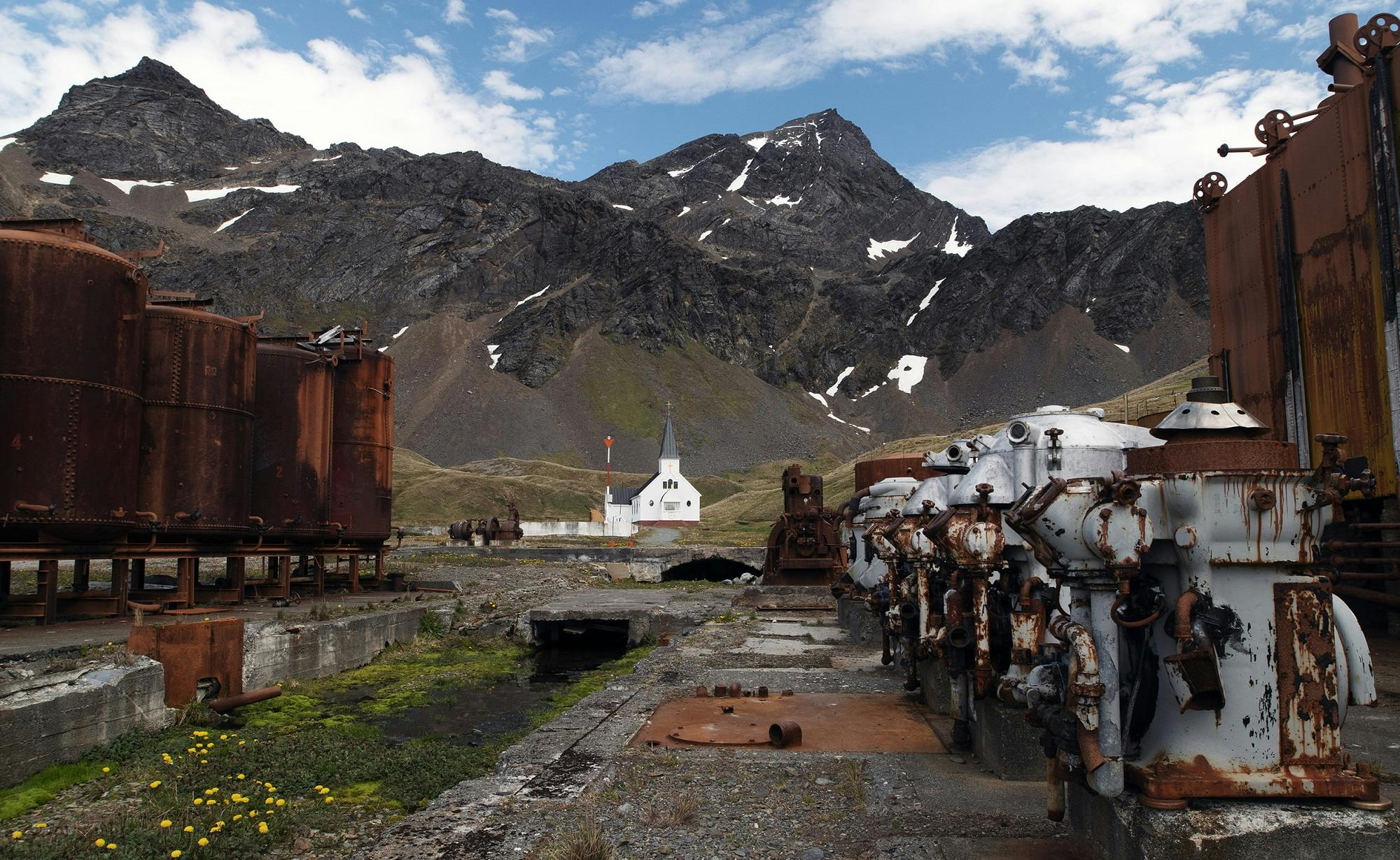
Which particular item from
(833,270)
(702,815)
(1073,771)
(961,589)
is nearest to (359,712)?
(702,815)

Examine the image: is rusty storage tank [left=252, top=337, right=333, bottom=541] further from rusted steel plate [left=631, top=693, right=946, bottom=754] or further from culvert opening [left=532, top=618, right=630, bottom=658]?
rusted steel plate [left=631, top=693, right=946, bottom=754]

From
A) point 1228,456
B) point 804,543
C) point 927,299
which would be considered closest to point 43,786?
point 1228,456

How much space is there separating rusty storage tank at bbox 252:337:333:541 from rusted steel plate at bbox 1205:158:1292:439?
671 inches

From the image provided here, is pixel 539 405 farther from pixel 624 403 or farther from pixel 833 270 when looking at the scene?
pixel 833 270

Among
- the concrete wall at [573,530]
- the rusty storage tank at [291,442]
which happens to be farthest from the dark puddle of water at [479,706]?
the concrete wall at [573,530]

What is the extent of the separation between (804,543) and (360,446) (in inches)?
386

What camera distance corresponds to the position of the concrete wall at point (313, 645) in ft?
40.5

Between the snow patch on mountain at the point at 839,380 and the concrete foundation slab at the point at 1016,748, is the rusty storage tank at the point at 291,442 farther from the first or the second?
the snow patch on mountain at the point at 839,380

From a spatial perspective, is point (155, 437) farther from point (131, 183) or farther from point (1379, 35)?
point (131, 183)

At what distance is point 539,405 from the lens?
117125mm

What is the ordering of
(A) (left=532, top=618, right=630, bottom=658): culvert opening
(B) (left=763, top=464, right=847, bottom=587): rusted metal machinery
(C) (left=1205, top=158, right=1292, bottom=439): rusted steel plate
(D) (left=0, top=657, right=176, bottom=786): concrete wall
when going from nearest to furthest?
1. (D) (left=0, top=657, right=176, bottom=786): concrete wall
2. (C) (left=1205, top=158, right=1292, bottom=439): rusted steel plate
3. (A) (left=532, top=618, right=630, bottom=658): culvert opening
4. (B) (left=763, top=464, right=847, bottom=587): rusted metal machinery

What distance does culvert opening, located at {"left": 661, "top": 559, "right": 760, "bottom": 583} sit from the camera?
125 ft

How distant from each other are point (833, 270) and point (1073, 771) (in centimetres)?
17434

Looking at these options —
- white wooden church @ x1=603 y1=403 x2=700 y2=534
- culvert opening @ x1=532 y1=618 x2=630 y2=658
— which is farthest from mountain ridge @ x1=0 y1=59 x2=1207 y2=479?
culvert opening @ x1=532 y1=618 x2=630 y2=658
